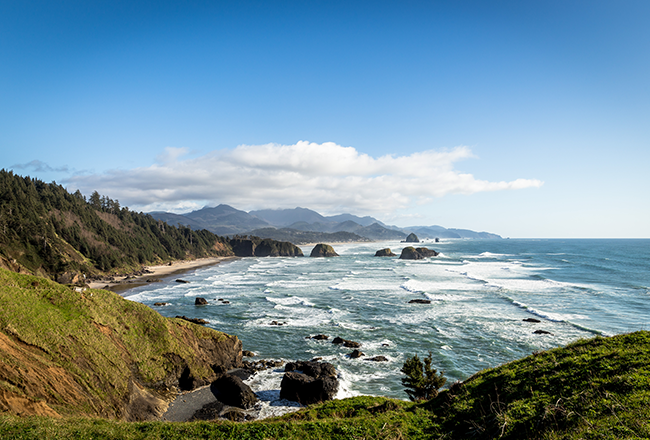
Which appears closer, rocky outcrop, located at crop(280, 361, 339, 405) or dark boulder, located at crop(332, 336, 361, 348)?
rocky outcrop, located at crop(280, 361, 339, 405)

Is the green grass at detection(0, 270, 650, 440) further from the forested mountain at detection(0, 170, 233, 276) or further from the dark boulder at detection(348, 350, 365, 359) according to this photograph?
the forested mountain at detection(0, 170, 233, 276)

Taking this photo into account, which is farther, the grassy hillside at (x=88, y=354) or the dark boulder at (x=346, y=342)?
the dark boulder at (x=346, y=342)

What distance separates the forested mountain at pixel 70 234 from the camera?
54.6m

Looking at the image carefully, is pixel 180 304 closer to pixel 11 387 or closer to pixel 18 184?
pixel 11 387

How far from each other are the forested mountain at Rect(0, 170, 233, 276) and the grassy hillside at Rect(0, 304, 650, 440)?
5453 centimetres

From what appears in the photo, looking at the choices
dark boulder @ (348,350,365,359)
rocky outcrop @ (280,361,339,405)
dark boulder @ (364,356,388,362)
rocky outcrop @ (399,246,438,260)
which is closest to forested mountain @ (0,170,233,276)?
rocky outcrop @ (280,361,339,405)

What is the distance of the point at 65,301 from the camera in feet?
52.4

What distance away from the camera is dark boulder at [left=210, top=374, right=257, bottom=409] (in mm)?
17859

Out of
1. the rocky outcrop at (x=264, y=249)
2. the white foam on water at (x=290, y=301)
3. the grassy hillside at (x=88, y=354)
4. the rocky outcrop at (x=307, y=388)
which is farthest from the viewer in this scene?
the rocky outcrop at (x=264, y=249)

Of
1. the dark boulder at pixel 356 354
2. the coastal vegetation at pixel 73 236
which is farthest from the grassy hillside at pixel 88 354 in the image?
the coastal vegetation at pixel 73 236

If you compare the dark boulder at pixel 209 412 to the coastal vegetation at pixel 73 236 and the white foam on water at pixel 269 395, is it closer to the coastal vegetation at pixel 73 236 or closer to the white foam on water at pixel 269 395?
the white foam on water at pixel 269 395

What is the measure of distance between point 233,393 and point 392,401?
10.0 m

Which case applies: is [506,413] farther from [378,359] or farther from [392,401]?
[378,359]

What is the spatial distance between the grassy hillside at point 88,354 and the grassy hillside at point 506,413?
297 centimetres
